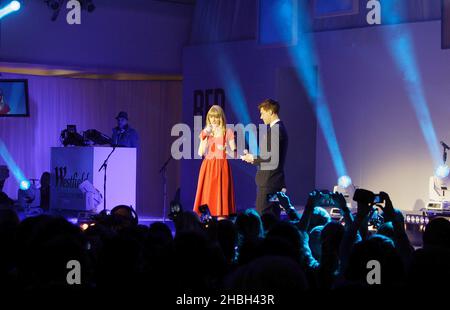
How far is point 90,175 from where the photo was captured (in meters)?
9.78

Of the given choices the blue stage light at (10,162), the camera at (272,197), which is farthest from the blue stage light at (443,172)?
the blue stage light at (10,162)

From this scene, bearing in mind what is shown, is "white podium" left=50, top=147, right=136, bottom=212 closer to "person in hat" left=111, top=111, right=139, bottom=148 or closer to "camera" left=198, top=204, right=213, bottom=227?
"person in hat" left=111, top=111, right=139, bottom=148

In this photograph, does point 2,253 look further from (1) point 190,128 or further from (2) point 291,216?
(1) point 190,128

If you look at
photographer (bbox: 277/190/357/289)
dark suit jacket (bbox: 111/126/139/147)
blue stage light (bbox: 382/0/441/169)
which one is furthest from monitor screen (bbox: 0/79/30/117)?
photographer (bbox: 277/190/357/289)

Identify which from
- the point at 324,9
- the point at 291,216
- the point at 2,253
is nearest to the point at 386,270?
the point at 2,253

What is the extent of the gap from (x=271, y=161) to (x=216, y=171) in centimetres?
111

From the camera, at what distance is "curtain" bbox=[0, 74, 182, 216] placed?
516 inches

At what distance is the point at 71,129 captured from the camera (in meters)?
10.6

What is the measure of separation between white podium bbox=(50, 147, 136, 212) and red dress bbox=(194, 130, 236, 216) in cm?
262

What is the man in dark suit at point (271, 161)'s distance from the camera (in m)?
6.45

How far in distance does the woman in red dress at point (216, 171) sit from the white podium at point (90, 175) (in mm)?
2626

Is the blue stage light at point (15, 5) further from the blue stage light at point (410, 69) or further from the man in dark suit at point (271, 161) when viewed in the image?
the man in dark suit at point (271, 161)

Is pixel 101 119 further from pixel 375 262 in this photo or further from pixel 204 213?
pixel 375 262
